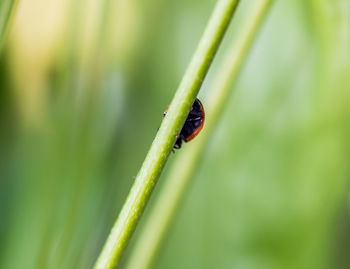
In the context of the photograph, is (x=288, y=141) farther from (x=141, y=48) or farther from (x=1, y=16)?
(x=1, y=16)

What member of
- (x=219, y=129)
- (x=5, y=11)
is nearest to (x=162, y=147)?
(x=5, y=11)

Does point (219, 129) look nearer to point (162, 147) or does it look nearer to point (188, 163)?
point (188, 163)

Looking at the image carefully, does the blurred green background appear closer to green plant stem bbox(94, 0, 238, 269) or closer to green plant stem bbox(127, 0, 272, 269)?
green plant stem bbox(127, 0, 272, 269)

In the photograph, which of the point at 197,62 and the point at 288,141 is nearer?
the point at 197,62

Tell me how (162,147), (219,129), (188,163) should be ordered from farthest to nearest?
1. (219,129)
2. (188,163)
3. (162,147)

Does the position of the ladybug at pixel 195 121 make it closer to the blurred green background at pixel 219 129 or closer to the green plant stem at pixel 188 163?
the green plant stem at pixel 188 163

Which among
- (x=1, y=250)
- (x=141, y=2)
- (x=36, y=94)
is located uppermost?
(x=141, y=2)

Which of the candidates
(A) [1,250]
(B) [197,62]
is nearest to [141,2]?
(A) [1,250]

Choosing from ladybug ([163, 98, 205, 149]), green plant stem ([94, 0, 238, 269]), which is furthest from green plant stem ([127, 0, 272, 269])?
green plant stem ([94, 0, 238, 269])
